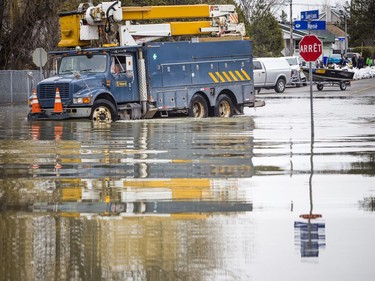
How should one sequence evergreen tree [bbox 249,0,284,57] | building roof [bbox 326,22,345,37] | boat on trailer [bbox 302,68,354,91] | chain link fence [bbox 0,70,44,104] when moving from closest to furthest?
1. chain link fence [bbox 0,70,44,104]
2. boat on trailer [bbox 302,68,354,91]
3. evergreen tree [bbox 249,0,284,57]
4. building roof [bbox 326,22,345,37]

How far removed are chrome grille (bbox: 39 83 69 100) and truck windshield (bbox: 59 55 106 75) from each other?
0.81 metres

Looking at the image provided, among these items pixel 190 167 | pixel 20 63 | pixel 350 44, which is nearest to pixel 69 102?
pixel 190 167

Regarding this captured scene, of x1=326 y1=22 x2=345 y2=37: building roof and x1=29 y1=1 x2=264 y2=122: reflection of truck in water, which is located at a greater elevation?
x1=326 y1=22 x2=345 y2=37: building roof

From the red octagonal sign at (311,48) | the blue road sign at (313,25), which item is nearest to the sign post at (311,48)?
the red octagonal sign at (311,48)

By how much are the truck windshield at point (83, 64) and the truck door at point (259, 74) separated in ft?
97.2

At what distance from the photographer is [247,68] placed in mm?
36656

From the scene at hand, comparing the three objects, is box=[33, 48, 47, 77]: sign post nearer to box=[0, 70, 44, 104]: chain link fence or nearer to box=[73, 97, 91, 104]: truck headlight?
box=[0, 70, 44, 104]: chain link fence

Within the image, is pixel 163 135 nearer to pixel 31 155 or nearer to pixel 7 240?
pixel 31 155

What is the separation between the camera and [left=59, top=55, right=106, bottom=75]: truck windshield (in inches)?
1278

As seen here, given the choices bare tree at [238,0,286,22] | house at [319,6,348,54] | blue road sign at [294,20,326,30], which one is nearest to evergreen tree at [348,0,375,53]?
house at [319,6,348,54]

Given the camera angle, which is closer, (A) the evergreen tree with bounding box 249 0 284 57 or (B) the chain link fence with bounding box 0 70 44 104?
(B) the chain link fence with bounding box 0 70 44 104

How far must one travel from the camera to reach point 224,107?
3631 cm

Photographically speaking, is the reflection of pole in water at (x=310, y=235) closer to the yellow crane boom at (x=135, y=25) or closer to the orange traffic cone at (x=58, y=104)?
the orange traffic cone at (x=58, y=104)

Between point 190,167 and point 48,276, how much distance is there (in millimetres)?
8474
